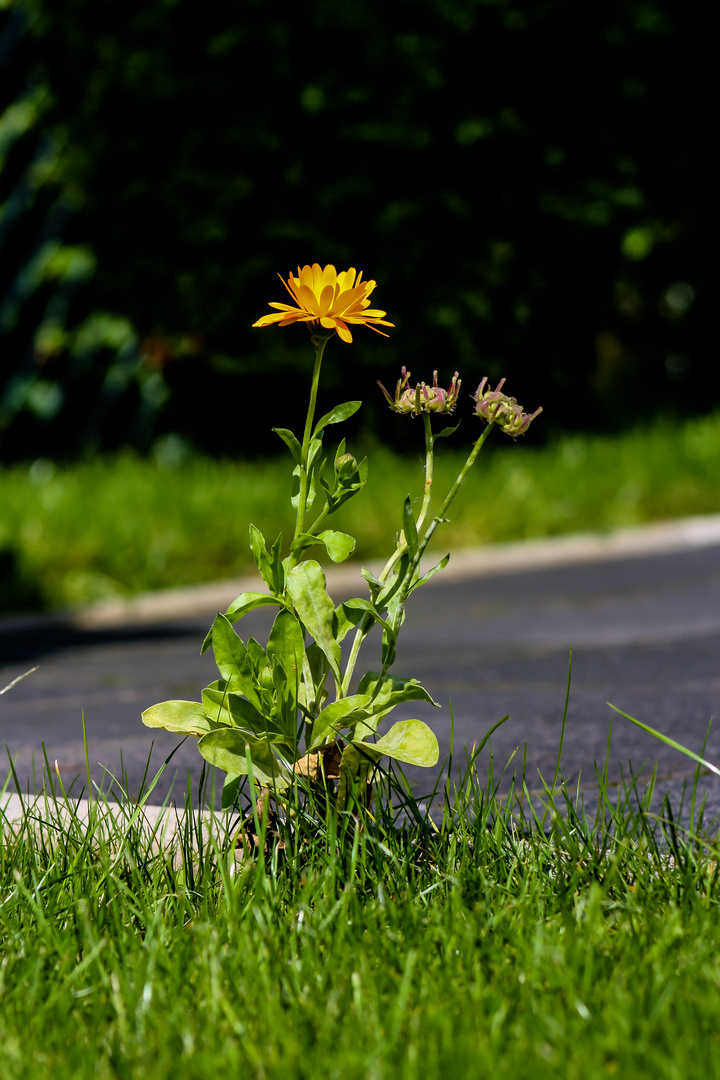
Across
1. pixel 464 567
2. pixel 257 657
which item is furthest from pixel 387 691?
pixel 464 567

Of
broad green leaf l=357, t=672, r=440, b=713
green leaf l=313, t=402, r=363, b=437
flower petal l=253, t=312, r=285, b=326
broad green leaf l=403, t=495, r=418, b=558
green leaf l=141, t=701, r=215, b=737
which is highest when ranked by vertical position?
flower petal l=253, t=312, r=285, b=326

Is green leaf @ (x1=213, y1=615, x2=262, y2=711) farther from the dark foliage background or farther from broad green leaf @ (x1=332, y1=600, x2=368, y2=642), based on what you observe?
the dark foliage background

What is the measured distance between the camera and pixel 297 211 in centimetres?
737

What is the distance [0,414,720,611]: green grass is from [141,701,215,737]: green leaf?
3.83 metres

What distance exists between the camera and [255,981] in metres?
1.36

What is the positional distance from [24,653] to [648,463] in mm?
3702

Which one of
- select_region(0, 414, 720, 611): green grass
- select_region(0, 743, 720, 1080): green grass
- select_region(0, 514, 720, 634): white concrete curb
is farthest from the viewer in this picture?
select_region(0, 414, 720, 611): green grass

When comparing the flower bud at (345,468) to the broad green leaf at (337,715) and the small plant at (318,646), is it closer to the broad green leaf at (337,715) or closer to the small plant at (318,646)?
the small plant at (318,646)

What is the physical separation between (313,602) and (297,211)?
6.02 meters

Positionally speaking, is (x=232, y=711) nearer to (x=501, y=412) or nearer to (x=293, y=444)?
(x=293, y=444)

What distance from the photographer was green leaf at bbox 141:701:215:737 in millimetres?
1706

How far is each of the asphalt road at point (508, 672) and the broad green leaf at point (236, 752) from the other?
0.30 metres

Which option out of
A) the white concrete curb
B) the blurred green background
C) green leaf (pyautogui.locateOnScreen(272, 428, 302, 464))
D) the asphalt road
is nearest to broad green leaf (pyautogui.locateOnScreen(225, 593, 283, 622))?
green leaf (pyautogui.locateOnScreen(272, 428, 302, 464))

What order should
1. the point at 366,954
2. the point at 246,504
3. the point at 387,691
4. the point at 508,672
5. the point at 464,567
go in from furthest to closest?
the point at 246,504
the point at 464,567
the point at 508,672
the point at 387,691
the point at 366,954
